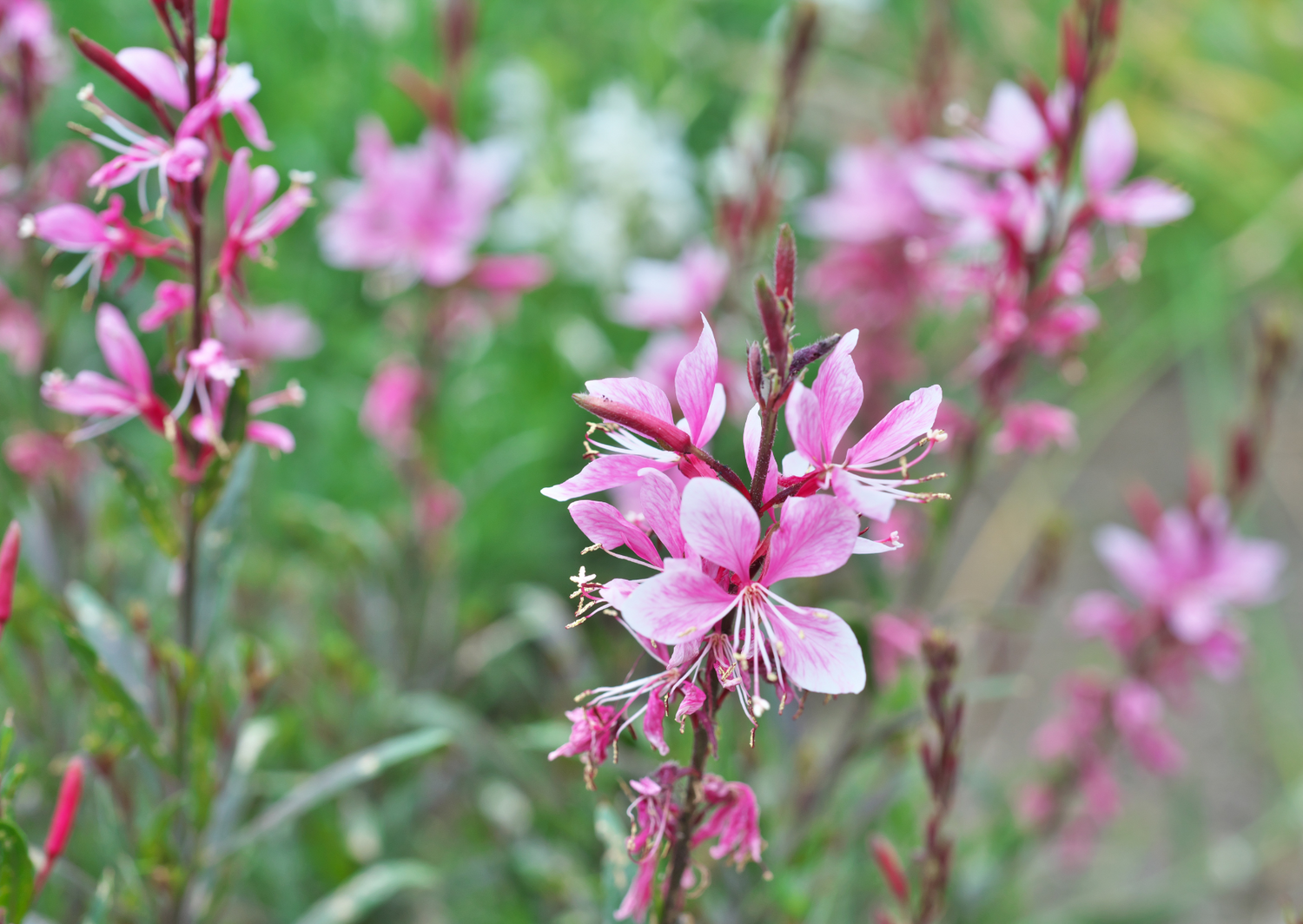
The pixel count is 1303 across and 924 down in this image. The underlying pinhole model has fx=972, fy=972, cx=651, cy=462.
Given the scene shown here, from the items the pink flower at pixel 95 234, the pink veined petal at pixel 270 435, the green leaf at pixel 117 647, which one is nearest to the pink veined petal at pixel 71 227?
the pink flower at pixel 95 234

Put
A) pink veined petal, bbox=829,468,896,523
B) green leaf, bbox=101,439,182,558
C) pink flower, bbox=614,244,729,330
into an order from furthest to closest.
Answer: pink flower, bbox=614,244,729,330, green leaf, bbox=101,439,182,558, pink veined petal, bbox=829,468,896,523

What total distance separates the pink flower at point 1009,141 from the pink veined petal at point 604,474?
29.2 inches

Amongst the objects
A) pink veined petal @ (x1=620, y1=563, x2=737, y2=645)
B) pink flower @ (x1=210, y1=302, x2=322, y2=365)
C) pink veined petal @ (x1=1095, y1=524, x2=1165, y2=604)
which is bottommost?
pink veined petal @ (x1=1095, y1=524, x2=1165, y2=604)

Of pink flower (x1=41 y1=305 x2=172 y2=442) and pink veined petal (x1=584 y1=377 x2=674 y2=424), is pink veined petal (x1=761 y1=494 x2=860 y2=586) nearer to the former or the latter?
pink veined petal (x1=584 y1=377 x2=674 y2=424)

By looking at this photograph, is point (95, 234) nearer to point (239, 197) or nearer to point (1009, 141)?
point (239, 197)

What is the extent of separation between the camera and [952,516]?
1284 mm

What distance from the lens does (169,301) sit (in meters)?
0.87

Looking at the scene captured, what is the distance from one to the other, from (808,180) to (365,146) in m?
2.00

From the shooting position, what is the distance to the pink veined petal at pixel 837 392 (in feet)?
2.06

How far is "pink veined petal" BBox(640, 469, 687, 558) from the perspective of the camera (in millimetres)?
624

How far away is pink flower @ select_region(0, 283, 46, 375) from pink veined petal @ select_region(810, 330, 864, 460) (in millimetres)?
1311

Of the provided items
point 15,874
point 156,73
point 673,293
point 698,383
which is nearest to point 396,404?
point 673,293

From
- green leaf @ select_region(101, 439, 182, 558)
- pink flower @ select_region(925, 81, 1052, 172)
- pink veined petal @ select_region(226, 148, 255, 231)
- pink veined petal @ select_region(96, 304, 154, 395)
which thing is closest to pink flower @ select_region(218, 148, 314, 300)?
pink veined petal @ select_region(226, 148, 255, 231)

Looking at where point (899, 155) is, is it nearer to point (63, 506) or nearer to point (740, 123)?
point (740, 123)
